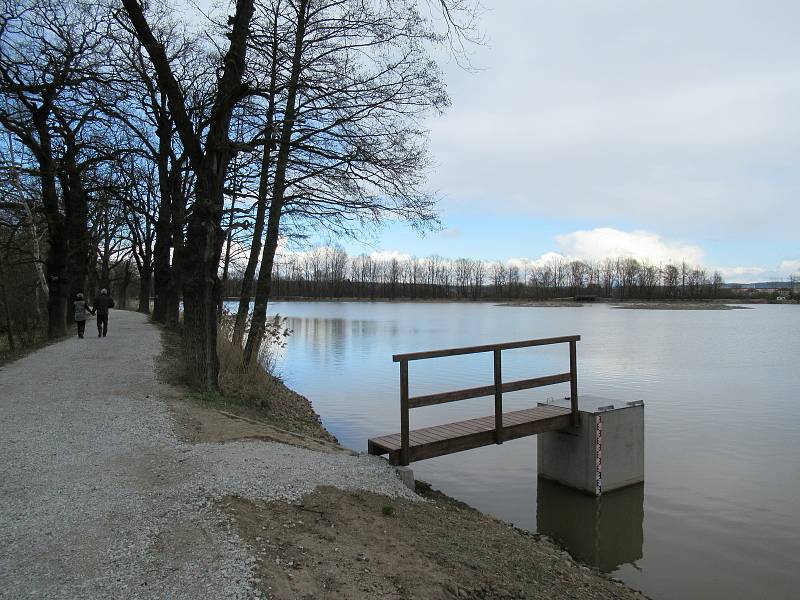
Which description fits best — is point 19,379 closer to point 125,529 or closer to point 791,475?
point 125,529

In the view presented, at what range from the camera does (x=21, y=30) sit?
14.2 metres

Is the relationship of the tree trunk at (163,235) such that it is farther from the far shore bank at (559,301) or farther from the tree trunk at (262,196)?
the far shore bank at (559,301)

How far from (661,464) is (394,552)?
23.8ft

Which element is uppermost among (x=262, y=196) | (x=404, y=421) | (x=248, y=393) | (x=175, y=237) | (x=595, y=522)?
(x=262, y=196)

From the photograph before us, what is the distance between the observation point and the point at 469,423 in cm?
877

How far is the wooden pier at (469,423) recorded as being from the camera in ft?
24.1

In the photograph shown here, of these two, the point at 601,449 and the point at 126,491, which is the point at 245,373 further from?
the point at 126,491

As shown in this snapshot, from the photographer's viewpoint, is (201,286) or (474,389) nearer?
(474,389)

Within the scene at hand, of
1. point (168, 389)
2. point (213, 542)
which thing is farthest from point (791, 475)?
point (168, 389)

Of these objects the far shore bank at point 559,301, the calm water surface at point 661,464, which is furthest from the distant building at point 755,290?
the calm water surface at point 661,464

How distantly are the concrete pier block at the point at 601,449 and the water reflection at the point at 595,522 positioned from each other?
0.50 ft

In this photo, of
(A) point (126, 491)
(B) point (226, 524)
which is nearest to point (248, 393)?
(A) point (126, 491)

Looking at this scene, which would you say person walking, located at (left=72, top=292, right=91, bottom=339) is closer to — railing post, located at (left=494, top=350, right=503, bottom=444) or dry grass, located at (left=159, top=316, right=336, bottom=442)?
dry grass, located at (left=159, top=316, right=336, bottom=442)

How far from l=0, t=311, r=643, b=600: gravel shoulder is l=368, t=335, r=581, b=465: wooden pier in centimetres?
47
